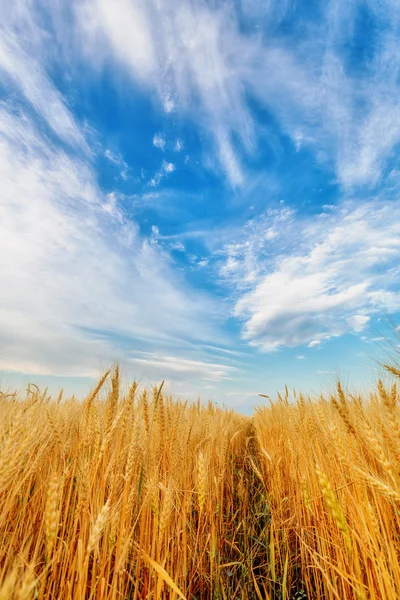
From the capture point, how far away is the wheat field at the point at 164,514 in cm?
132

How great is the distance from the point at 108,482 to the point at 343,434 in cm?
159

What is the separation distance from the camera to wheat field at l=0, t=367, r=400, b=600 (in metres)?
1.32

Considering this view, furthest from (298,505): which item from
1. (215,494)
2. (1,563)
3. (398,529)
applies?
(1,563)

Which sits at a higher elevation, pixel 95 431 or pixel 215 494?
pixel 95 431

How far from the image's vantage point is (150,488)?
1.72m

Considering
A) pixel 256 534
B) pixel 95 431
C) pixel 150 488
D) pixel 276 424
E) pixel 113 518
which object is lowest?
pixel 256 534

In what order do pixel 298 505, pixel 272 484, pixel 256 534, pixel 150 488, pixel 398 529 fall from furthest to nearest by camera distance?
pixel 272 484 → pixel 256 534 → pixel 298 505 → pixel 398 529 → pixel 150 488

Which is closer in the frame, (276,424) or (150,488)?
(150,488)

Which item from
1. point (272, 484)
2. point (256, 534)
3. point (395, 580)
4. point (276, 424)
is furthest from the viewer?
point (276, 424)

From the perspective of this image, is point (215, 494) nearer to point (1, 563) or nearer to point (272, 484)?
point (272, 484)

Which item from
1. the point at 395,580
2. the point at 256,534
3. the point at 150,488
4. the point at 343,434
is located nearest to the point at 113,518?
the point at 150,488

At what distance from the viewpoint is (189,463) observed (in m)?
2.68

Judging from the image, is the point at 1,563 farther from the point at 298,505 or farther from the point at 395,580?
the point at 298,505

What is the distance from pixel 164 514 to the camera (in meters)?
1.59
